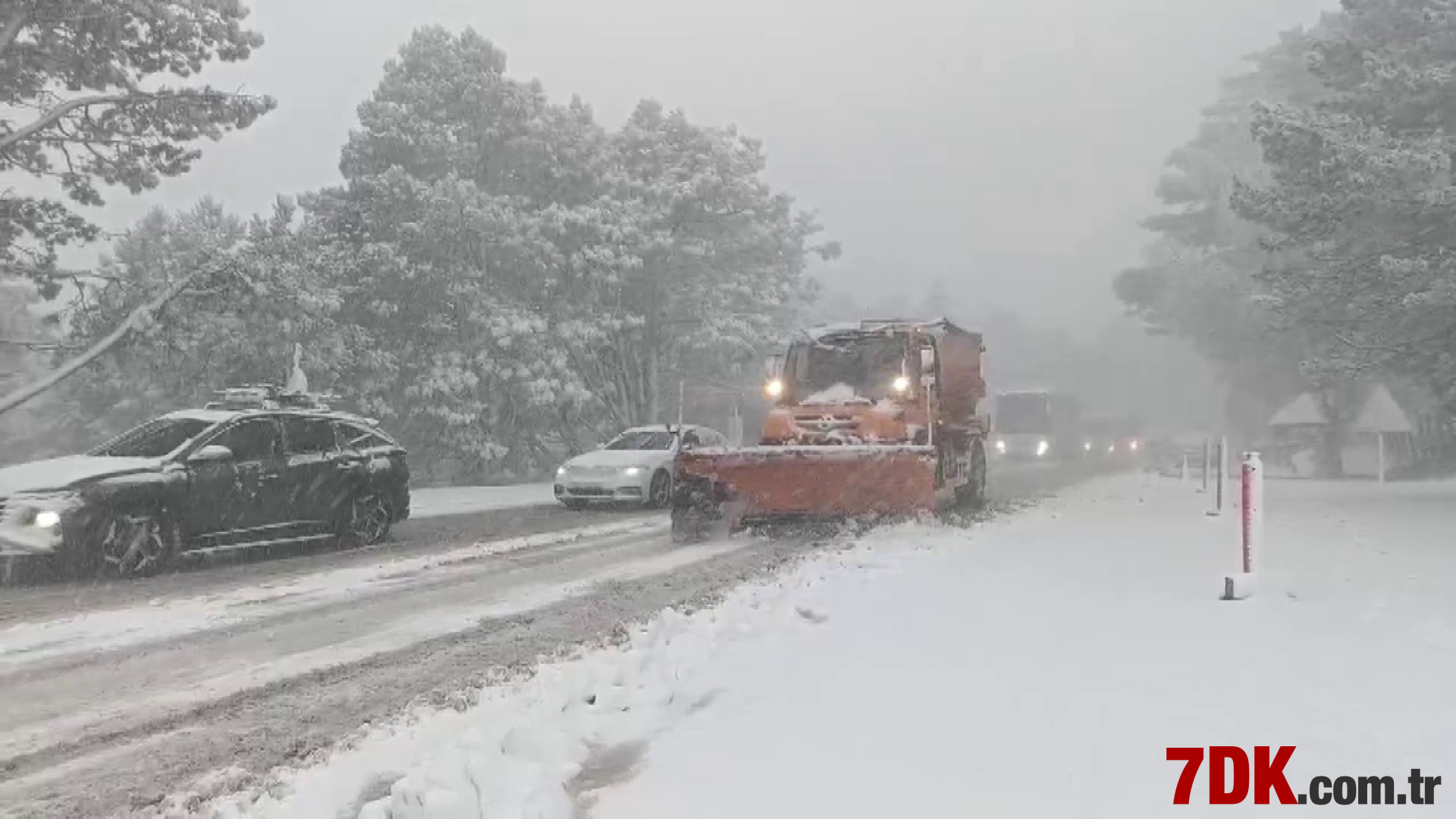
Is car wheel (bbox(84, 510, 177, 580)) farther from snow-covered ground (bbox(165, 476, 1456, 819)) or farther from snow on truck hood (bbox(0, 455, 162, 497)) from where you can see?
snow-covered ground (bbox(165, 476, 1456, 819))

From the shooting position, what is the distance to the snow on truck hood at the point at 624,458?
19047 mm

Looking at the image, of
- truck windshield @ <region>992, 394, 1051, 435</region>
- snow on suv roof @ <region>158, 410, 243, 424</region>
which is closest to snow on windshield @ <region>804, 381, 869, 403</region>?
snow on suv roof @ <region>158, 410, 243, 424</region>

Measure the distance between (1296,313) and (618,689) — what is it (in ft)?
66.9

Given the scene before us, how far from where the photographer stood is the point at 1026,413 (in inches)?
1906

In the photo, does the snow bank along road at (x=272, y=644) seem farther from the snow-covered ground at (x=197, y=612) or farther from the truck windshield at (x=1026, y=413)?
the truck windshield at (x=1026, y=413)

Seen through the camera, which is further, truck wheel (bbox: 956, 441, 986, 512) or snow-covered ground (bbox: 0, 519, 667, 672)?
truck wheel (bbox: 956, 441, 986, 512)

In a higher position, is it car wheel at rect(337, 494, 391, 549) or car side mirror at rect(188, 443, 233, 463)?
car side mirror at rect(188, 443, 233, 463)

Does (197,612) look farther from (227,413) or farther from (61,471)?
(227,413)

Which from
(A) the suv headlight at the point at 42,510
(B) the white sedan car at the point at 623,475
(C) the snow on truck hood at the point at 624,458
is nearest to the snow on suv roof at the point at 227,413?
(A) the suv headlight at the point at 42,510

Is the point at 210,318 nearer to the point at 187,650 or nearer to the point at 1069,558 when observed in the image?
the point at 187,650

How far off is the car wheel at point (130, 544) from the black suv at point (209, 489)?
10 millimetres

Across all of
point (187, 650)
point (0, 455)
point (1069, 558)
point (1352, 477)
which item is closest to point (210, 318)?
point (187, 650)

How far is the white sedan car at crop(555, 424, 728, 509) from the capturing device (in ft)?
61.7

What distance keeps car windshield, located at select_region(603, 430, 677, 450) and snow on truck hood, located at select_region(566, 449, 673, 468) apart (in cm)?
31
